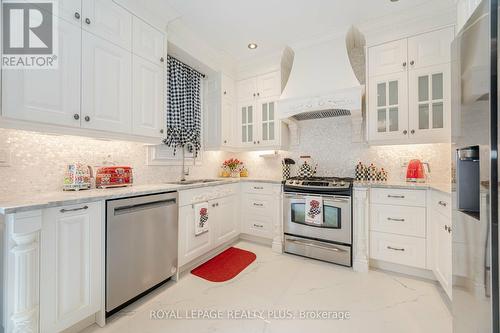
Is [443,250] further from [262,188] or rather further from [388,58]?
[388,58]

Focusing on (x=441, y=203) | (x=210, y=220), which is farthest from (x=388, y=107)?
(x=210, y=220)

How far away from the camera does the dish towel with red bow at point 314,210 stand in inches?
98.2

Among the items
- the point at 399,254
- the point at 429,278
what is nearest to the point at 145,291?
the point at 399,254

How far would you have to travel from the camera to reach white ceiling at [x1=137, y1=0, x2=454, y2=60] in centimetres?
217

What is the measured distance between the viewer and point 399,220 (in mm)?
Result: 2193

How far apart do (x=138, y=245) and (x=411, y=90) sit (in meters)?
3.18

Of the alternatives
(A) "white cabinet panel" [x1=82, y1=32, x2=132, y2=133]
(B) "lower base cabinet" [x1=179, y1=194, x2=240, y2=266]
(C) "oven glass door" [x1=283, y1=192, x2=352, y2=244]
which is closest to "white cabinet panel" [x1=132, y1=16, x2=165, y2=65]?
(A) "white cabinet panel" [x1=82, y1=32, x2=132, y2=133]

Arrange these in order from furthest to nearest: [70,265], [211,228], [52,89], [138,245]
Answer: [211,228], [138,245], [52,89], [70,265]

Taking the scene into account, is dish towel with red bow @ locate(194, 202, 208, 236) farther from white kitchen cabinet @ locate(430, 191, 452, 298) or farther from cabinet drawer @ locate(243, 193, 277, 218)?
white kitchen cabinet @ locate(430, 191, 452, 298)

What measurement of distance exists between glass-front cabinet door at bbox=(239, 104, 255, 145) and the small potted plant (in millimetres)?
419

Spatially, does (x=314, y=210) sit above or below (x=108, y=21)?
below

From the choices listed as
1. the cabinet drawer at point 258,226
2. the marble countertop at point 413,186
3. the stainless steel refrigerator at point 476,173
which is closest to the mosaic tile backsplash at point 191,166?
the marble countertop at point 413,186

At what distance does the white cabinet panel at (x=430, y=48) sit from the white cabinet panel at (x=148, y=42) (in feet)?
9.06

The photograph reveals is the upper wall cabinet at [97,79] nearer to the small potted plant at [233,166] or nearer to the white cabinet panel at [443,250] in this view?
the small potted plant at [233,166]
